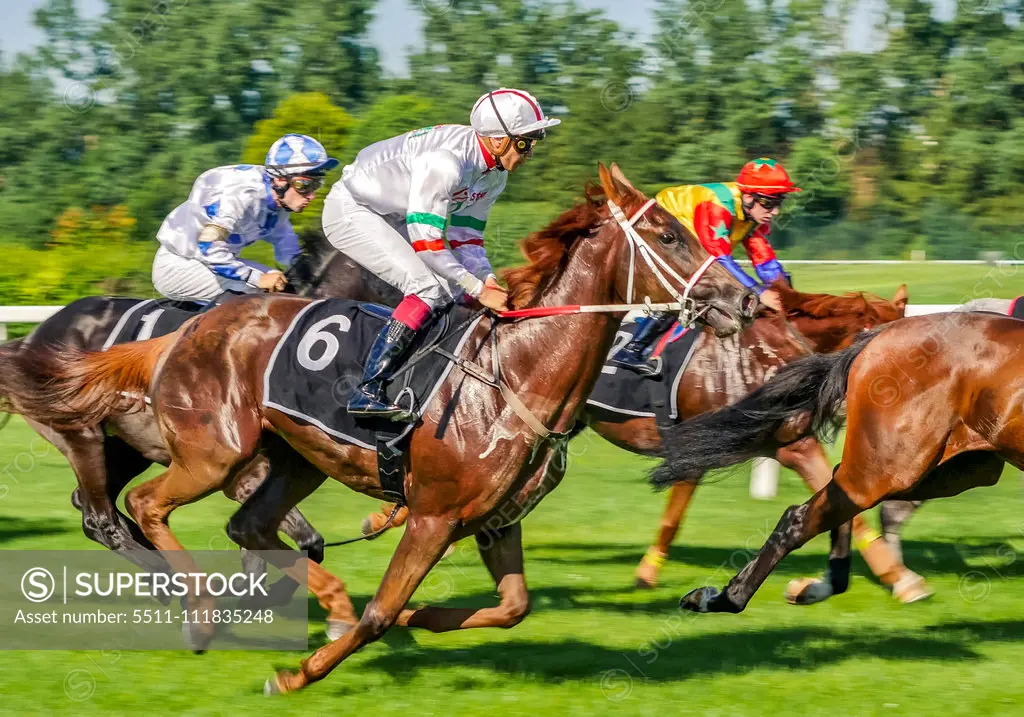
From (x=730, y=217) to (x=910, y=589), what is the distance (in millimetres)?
1972

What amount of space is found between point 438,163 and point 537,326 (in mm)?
679

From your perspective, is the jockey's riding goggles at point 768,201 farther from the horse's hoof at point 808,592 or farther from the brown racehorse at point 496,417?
the brown racehorse at point 496,417

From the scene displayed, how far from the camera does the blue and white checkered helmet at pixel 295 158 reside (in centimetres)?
629

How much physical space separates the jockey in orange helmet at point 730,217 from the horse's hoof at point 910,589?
1.42 metres

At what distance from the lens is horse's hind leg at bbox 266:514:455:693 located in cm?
461

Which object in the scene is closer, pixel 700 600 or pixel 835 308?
pixel 700 600

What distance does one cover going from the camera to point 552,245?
→ 4766mm

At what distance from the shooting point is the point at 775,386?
5895 millimetres

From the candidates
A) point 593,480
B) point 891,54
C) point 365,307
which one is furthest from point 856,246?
point 365,307

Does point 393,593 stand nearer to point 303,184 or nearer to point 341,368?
point 341,368

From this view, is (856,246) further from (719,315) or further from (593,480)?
(719,315)

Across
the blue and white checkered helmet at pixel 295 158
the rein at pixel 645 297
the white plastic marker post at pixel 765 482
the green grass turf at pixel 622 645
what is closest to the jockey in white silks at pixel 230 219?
the blue and white checkered helmet at pixel 295 158

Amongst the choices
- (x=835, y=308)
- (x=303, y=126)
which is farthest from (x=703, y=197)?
(x=303, y=126)

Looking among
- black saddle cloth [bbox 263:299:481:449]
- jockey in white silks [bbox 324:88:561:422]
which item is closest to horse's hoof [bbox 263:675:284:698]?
black saddle cloth [bbox 263:299:481:449]
